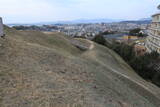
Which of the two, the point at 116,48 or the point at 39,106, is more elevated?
the point at 39,106

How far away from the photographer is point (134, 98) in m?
8.21

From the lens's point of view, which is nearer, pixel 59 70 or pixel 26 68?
pixel 26 68

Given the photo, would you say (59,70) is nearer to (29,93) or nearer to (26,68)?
(26,68)

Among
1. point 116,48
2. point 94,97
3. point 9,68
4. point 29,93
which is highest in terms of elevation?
point 9,68

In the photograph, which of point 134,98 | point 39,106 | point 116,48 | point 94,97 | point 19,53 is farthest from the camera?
point 116,48

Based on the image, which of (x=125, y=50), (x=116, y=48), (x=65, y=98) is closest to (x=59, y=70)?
(x=65, y=98)

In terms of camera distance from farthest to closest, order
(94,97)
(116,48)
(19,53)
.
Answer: (116,48), (19,53), (94,97)

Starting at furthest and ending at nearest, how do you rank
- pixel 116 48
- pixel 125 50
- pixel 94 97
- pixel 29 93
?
pixel 116 48
pixel 125 50
pixel 94 97
pixel 29 93

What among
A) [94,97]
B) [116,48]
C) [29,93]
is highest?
[29,93]

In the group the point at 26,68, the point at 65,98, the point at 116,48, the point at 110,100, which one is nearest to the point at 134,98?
the point at 110,100

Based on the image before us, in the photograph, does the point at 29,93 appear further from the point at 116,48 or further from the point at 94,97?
the point at 116,48

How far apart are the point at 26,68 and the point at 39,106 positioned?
306 cm

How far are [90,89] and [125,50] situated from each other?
907 inches

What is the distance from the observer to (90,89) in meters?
6.96
